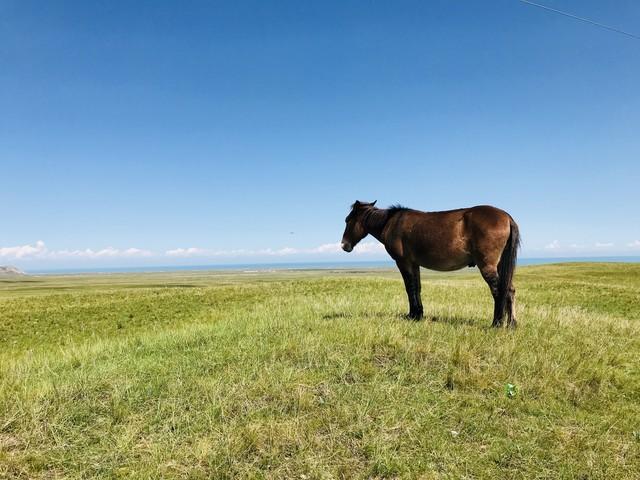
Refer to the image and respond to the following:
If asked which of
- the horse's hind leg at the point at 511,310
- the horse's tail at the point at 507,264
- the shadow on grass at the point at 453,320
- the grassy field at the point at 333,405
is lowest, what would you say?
the grassy field at the point at 333,405

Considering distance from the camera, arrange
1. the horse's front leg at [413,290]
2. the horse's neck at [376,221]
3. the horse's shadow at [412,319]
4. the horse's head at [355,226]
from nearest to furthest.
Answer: the horse's shadow at [412,319] < the horse's front leg at [413,290] < the horse's neck at [376,221] < the horse's head at [355,226]

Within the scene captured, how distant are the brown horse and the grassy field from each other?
1.15 metres

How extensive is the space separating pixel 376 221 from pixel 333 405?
712cm

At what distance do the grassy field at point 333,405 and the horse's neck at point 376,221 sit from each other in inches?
117

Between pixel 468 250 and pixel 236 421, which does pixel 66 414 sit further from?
pixel 468 250

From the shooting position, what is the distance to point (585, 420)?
6086 millimetres

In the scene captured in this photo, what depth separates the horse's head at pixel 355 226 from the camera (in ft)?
41.9

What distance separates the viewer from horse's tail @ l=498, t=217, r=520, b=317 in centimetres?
1030

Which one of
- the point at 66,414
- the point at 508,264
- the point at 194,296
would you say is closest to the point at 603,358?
the point at 508,264

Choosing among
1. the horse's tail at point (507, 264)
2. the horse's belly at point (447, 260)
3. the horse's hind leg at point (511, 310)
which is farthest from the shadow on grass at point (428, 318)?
the horse's belly at point (447, 260)

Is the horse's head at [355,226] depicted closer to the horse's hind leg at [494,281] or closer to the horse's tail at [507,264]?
the horse's hind leg at [494,281]

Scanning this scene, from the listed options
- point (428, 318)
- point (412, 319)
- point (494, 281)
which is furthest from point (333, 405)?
point (428, 318)

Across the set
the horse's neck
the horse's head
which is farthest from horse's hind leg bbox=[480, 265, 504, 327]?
the horse's head

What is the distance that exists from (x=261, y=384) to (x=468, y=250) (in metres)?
6.55
